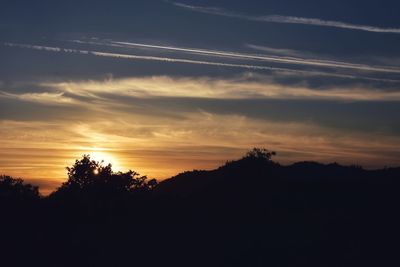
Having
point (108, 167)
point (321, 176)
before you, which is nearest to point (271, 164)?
point (321, 176)

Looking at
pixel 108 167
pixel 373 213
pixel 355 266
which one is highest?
pixel 108 167

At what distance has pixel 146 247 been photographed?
194 ft

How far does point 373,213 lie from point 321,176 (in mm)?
16782

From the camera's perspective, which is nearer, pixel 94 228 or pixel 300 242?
pixel 300 242

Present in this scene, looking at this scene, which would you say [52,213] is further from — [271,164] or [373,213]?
[373,213]

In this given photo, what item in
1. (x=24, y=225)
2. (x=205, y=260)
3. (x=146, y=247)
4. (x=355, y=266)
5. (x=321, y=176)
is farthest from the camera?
(x=321, y=176)

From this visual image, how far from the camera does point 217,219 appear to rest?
213 ft

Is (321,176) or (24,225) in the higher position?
(321,176)

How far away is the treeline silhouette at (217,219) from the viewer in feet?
183

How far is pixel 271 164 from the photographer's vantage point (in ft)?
265

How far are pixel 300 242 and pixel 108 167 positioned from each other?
32.7 meters

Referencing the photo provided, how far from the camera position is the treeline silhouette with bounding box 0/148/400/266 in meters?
55.9

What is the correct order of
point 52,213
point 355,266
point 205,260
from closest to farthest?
point 355,266 < point 205,260 < point 52,213

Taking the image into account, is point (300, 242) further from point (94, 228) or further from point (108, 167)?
point (108, 167)
